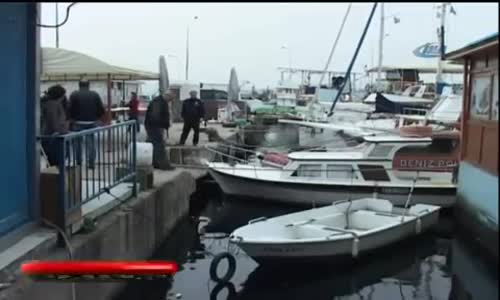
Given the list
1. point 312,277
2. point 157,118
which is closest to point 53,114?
point 157,118

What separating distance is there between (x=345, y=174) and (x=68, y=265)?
13.3 meters

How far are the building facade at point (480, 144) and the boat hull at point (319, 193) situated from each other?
12.9m

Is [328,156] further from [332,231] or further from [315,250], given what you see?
[315,250]

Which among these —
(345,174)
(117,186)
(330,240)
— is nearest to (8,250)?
(117,186)

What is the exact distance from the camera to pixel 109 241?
7.41m

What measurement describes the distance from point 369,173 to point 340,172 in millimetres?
735

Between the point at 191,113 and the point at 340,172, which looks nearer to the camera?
the point at 340,172

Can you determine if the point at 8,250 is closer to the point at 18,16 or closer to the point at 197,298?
the point at 18,16

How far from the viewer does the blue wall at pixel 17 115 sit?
18.3ft

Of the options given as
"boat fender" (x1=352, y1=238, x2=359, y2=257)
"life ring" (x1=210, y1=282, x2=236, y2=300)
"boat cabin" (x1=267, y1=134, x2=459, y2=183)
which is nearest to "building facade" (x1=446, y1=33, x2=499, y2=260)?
"life ring" (x1=210, y1=282, x2=236, y2=300)

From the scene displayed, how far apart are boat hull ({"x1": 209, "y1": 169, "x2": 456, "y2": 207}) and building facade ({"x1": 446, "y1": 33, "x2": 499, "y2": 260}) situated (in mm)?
12904

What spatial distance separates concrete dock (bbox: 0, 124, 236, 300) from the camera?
5.11 m

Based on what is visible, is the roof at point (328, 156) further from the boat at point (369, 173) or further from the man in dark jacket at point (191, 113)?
the man in dark jacket at point (191, 113)

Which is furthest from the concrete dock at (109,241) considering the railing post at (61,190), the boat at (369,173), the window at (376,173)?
the window at (376,173)
